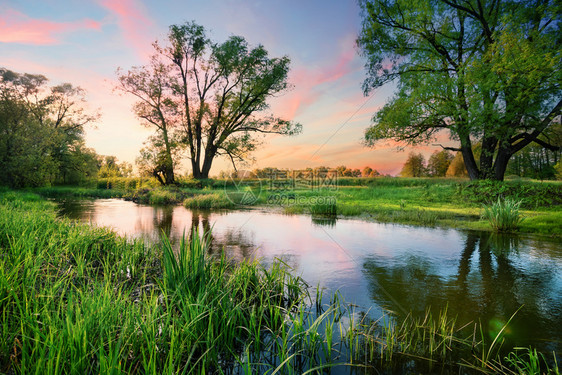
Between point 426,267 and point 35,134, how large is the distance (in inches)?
1100

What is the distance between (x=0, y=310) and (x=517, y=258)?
28.2 ft

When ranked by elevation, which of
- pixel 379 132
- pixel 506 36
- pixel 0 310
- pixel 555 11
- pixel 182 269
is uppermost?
pixel 555 11

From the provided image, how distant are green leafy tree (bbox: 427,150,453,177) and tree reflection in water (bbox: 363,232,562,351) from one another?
5048cm

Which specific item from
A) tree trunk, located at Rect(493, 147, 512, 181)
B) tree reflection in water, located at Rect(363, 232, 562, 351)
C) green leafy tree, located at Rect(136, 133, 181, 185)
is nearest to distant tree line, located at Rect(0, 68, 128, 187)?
green leafy tree, located at Rect(136, 133, 181, 185)

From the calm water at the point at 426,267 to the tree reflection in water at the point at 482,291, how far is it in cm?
1

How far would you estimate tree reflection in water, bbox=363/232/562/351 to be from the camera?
10.2ft

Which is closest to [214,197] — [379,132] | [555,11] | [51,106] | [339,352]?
[379,132]

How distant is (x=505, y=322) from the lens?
3141 mm

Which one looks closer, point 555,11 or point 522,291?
point 522,291

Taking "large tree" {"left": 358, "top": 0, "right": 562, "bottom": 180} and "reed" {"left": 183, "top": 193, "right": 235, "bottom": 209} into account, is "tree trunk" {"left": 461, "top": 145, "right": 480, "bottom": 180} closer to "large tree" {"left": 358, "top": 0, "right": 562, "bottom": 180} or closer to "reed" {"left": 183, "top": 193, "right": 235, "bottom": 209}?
"large tree" {"left": 358, "top": 0, "right": 562, "bottom": 180}

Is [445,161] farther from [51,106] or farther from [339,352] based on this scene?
[51,106]

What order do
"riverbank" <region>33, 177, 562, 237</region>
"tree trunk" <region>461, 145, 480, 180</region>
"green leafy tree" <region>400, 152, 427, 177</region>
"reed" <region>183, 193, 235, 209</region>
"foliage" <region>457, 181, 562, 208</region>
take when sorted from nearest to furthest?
"riverbank" <region>33, 177, 562, 237</region> → "foliage" <region>457, 181, 562, 208</region> → "reed" <region>183, 193, 235, 209</region> → "tree trunk" <region>461, 145, 480, 180</region> → "green leafy tree" <region>400, 152, 427, 177</region>

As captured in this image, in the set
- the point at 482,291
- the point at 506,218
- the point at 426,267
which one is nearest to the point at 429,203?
the point at 506,218

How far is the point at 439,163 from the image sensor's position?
50562 millimetres
